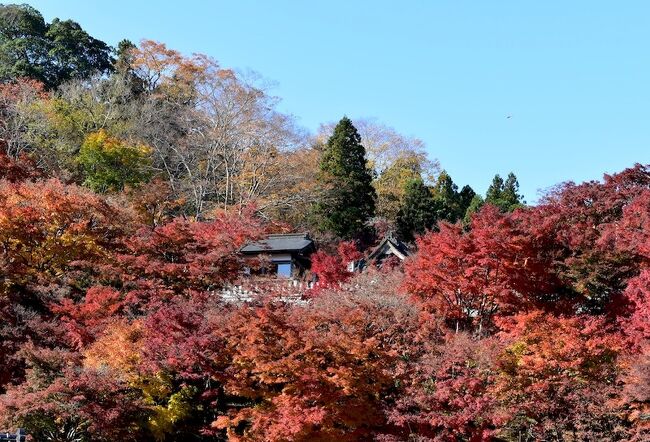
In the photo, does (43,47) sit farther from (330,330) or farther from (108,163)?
(330,330)

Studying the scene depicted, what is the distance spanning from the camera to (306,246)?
82.4ft

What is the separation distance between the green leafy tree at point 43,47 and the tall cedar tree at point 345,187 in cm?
1787

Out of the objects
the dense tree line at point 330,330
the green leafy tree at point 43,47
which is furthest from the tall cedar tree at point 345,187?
the green leafy tree at point 43,47

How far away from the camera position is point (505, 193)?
41750 millimetres

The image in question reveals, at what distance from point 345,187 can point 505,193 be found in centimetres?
1476

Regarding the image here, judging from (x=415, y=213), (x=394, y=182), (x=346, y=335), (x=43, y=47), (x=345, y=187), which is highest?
(x=43, y=47)

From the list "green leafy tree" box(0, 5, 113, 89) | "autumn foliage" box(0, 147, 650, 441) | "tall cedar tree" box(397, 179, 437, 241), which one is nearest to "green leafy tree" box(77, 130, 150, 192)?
"autumn foliage" box(0, 147, 650, 441)

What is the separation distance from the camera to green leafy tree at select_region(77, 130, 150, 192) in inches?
1143

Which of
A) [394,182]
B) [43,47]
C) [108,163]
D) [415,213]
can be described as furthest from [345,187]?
[43,47]

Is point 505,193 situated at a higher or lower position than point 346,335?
higher

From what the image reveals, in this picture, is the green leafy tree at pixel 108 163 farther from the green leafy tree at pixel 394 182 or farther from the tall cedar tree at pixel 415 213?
the tall cedar tree at pixel 415 213

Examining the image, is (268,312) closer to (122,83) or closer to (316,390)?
(316,390)

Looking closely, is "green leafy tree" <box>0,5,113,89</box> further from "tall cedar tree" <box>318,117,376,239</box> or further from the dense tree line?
the dense tree line

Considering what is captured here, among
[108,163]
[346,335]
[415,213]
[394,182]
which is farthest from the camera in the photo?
[394,182]
